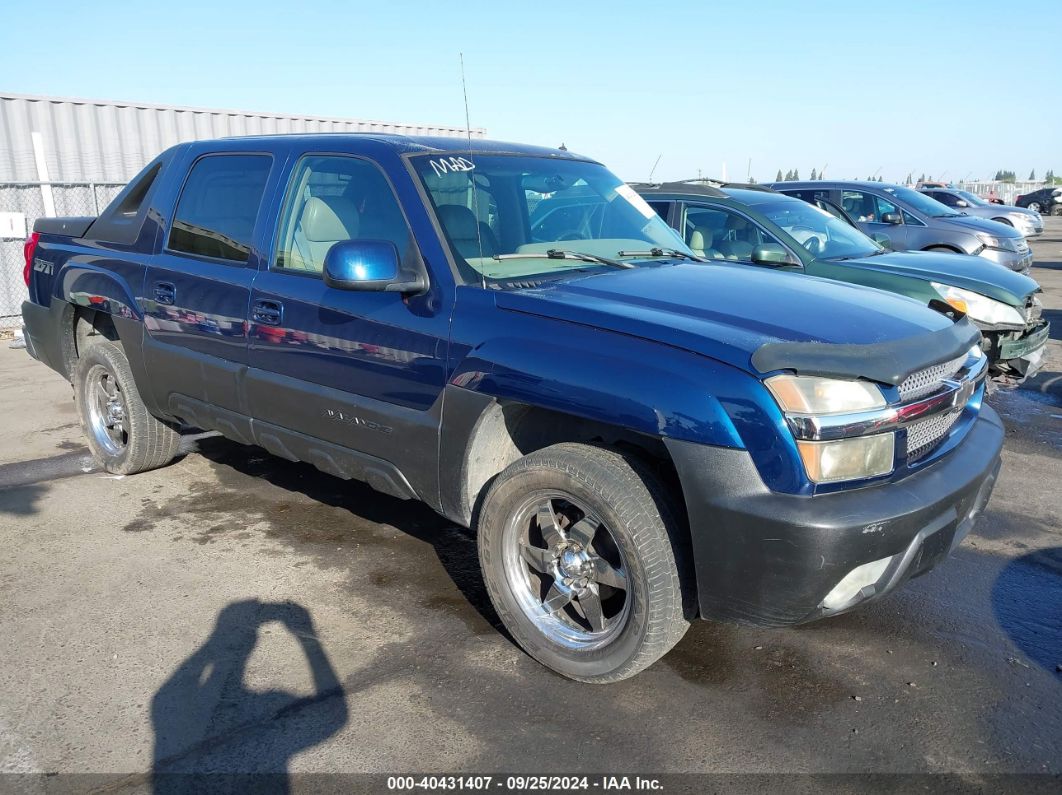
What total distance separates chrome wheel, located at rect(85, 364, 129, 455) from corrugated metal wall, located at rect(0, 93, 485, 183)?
6.18m

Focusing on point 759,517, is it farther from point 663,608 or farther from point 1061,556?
point 1061,556

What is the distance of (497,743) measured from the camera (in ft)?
9.07

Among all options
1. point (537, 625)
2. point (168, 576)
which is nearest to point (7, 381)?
point (168, 576)

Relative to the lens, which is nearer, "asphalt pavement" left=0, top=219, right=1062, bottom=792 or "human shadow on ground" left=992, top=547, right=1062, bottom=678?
"asphalt pavement" left=0, top=219, right=1062, bottom=792

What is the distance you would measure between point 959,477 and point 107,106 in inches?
495

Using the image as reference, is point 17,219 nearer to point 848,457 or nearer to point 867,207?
point 848,457

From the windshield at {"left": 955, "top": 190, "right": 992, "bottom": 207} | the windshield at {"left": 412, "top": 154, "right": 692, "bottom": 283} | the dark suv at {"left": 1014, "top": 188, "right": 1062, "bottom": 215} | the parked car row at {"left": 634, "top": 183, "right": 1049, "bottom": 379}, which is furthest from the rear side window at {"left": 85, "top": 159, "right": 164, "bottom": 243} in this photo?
the dark suv at {"left": 1014, "top": 188, "right": 1062, "bottom": 215}

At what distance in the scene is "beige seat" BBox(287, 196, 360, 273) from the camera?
12.5 ft

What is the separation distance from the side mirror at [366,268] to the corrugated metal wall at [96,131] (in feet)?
26.2

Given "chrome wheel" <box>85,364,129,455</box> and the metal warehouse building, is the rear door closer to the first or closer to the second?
"chrome wheel" <box>85,364,129,455</box>

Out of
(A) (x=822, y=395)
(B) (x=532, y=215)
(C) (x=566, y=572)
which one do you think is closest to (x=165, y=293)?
(B) (x=532, y=215)

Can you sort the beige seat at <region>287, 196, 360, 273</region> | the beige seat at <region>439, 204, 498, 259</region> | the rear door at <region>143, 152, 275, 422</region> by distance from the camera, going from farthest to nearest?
1. the rear door at <region>143, 152, 275, 422</region>
2. the beige seat at <region>287, 196, 360, 273</region>
3. the beige seat at <region>439, 204, 498, 259</region>

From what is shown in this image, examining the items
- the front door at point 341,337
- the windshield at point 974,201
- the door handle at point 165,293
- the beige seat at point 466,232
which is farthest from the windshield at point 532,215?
the windshield at point 974,201

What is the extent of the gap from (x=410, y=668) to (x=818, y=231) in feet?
18.4
